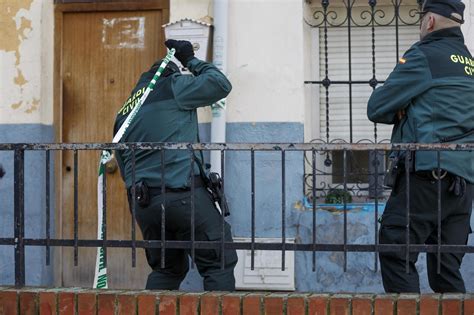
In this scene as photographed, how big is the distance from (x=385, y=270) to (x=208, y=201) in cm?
120

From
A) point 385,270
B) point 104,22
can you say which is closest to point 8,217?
point 104,22

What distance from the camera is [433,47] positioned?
5391 mm

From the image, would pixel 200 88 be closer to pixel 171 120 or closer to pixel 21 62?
pixel 171 120

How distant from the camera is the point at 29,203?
8.15 meters

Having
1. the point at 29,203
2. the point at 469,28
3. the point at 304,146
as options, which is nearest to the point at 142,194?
the point at 304,146

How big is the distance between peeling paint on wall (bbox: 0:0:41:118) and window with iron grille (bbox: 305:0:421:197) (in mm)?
2222

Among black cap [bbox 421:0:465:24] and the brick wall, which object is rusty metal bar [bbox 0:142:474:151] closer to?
the brick wall

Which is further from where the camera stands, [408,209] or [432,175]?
[432,175]

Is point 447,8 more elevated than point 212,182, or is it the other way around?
point 447,8

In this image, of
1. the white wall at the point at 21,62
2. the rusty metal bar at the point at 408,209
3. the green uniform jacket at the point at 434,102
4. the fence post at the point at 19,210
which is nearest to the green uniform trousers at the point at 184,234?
the fence post at the point at 19,210

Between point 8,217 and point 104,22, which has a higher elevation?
point 104,22

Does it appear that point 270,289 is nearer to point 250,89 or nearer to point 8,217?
point 250,89

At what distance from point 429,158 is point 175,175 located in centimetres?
154

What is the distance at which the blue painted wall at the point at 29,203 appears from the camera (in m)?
8.09
